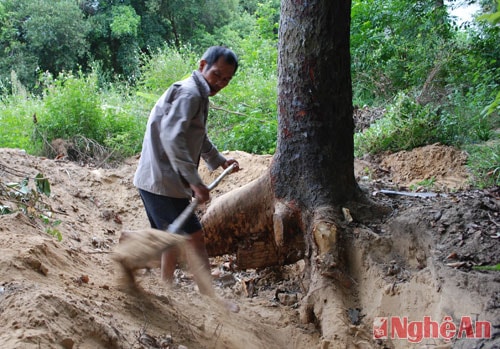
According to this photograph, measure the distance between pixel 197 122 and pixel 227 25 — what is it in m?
22.9

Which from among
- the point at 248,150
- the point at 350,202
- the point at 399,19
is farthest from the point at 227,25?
the point at 350,202

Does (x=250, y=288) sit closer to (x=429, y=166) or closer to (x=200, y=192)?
(x=200, y=192)

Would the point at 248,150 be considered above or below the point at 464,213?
above

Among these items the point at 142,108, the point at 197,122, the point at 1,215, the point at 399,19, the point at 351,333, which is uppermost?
the point at 399,19

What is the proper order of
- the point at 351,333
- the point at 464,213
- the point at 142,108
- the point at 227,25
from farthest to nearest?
1. the point at 227,25
2. the point at 142,108
3. the point at 464,213
4. the point at 351,333

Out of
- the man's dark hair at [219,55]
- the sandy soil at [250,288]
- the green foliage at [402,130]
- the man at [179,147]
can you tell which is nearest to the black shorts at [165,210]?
the man at [179,147]

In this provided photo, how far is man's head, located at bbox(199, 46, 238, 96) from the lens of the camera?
9.97ft

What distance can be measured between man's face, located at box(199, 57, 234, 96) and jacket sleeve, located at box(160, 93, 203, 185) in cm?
22

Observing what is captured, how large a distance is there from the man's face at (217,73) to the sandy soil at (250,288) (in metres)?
1.36

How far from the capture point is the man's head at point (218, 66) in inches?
120

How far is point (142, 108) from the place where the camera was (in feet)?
27.2

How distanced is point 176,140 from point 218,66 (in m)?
0.60

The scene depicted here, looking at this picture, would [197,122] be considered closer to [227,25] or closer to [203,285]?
[203,285]

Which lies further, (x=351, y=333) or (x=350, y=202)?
(x=350, y=202)
